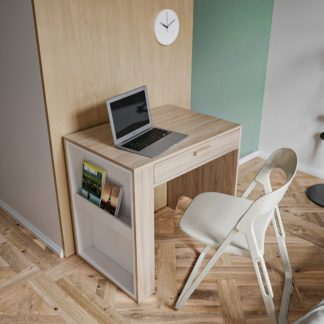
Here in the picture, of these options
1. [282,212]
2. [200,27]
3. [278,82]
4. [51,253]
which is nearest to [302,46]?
[278,82]

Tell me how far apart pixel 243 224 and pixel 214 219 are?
33 centimetres

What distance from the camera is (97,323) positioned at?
184cm

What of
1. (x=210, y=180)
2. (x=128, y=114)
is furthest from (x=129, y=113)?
(x=210, y=180)

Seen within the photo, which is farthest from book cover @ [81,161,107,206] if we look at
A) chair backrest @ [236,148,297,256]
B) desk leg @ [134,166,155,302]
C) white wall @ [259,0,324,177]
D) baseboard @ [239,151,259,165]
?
white wall @ [259,0,324,177]

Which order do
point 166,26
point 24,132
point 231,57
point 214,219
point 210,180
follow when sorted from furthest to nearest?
point 231,57
point 210,180
point 166,26
point 24,132
point 214,219

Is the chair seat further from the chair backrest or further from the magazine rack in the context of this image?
the magazine rack

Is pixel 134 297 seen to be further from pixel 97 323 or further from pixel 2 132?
pixel 2 132

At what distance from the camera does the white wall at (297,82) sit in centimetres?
287

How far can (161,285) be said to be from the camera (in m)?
2.07

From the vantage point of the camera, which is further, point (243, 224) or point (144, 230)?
point (144, 230)

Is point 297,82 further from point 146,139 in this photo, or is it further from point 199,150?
point 146,139

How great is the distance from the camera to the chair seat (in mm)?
1754

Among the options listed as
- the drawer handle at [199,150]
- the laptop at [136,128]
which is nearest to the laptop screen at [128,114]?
the laptop at [136,128]

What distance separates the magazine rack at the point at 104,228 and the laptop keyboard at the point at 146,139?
135mm
